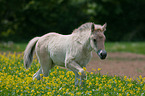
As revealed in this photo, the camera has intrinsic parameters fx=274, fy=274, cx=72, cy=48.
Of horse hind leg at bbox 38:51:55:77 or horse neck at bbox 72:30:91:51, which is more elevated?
horse neck at bbox 72:30:91:51

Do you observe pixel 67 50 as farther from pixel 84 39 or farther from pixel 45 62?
pixel 45 62

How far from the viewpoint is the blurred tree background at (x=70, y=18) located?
2584 cm

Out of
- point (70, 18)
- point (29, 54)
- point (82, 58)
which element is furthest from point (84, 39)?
point (70, 18)

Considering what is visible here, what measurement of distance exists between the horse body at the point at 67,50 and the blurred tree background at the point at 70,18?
1658cm

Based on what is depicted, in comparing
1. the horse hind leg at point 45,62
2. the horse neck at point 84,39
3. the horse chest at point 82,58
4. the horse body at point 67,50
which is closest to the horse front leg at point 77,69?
the horse body at point 67,50

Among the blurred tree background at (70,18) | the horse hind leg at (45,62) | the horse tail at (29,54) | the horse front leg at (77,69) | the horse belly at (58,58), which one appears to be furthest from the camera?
the blurred tree background at (70,18)

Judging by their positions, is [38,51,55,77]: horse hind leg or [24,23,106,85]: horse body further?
[38,51,55,77]: horse hind leg

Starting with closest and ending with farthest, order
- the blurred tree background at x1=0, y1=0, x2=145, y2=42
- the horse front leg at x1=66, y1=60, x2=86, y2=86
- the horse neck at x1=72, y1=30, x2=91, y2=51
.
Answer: the horse front leg at x1=66, y1=60, x2=86, y2=86 < the horse neck at x1=72, y1=30, x2=91, y2=51 < the blurred tree background at x1=0, y1=0, x2=145, y2=42

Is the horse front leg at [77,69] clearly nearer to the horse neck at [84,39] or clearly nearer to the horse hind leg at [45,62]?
the horse neck at [84,39]

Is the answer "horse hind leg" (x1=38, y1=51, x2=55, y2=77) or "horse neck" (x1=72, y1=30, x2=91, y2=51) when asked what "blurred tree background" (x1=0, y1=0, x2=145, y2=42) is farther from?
"horse neck" (x1=72, y1=30, x2=91, y2=51)

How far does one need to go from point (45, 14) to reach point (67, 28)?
397 cm

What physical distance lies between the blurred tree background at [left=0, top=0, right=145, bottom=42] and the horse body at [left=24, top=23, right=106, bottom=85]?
1658 cm

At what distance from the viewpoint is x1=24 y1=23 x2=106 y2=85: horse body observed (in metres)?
6.75

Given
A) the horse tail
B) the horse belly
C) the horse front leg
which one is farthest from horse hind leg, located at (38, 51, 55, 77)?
the horse front leg
